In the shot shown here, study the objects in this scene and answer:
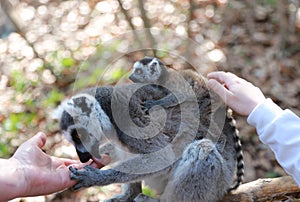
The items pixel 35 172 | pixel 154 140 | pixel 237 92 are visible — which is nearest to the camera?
pixel 237 92

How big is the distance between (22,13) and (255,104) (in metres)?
6.15

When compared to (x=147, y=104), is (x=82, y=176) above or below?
below

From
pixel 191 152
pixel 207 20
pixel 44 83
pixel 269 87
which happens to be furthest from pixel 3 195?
pixel 207 20

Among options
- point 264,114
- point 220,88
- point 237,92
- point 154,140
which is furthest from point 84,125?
point 264,114

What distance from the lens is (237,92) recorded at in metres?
2.84

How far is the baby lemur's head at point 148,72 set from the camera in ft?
13.2

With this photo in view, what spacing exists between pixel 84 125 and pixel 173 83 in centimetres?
104

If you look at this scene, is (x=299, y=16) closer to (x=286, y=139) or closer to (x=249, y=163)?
(x=249, y=163)

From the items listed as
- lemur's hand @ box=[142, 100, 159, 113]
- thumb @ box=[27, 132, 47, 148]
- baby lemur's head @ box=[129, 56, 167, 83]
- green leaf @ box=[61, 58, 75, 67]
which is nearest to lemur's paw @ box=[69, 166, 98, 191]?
thumb @ box=[27, 132, 47, 148]

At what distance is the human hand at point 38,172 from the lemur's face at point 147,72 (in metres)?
1.06

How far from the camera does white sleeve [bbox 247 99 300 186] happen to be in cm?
253

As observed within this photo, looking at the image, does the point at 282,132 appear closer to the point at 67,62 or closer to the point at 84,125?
the point at 84,125

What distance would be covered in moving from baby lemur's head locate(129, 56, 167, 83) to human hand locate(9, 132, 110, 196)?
3.47 ft

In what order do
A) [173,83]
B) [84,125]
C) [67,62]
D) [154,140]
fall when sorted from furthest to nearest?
[67,62] < [173,83] < [154,140] < [84,125]
